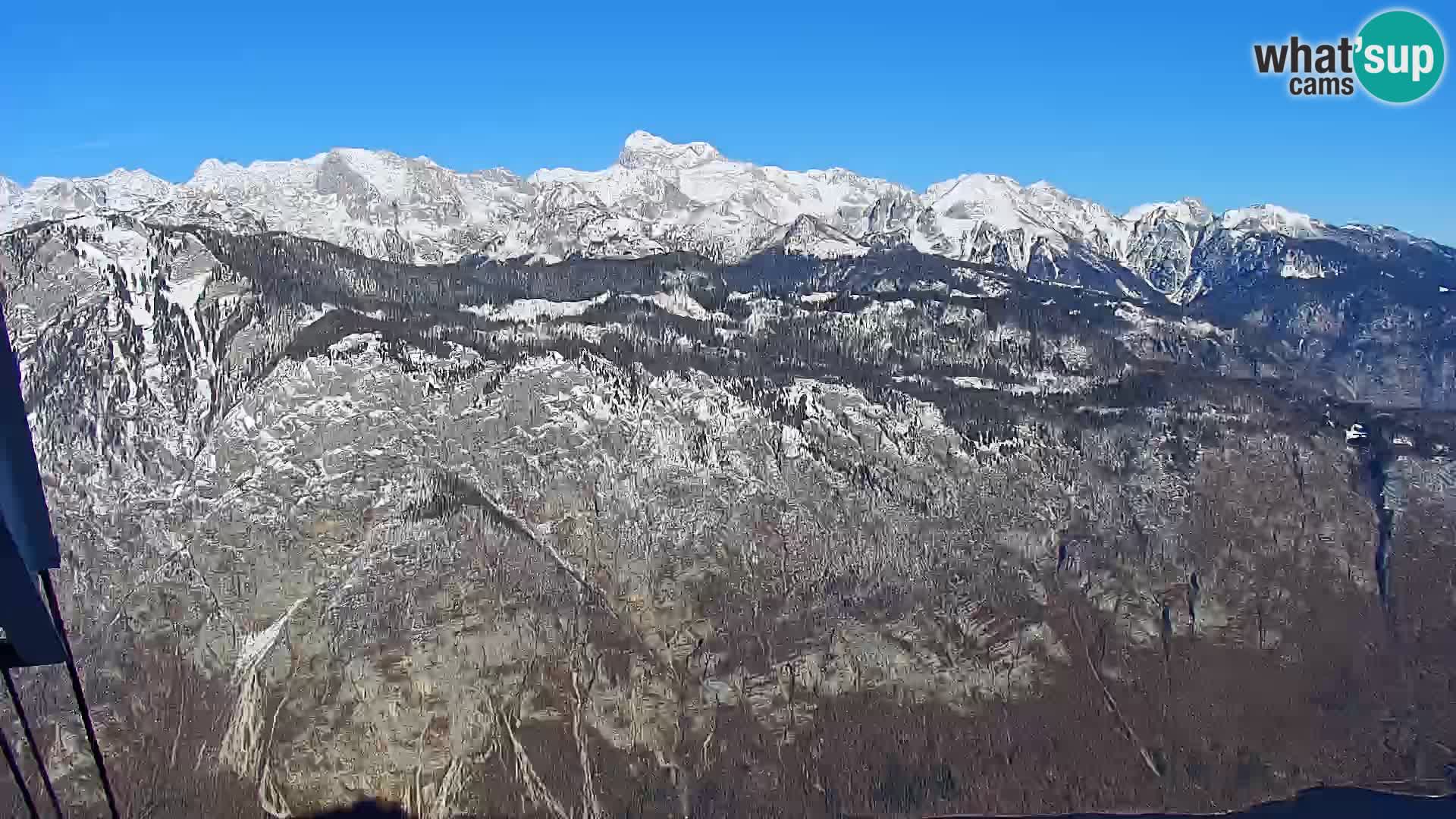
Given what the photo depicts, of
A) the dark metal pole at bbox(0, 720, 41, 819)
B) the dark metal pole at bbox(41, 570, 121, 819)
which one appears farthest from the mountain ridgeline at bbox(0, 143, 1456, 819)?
the dark metal pole at bbox(41, 570, 121, 819)

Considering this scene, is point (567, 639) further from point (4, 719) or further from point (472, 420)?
point (4, 719)

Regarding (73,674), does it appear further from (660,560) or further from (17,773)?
(660,560)

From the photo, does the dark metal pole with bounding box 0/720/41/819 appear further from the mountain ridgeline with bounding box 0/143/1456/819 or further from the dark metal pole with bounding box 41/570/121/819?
the mountain ridgeline with bounding box 0/143/1456/819

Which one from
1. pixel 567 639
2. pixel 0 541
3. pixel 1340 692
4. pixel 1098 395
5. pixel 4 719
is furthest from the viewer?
pixel 1098 395

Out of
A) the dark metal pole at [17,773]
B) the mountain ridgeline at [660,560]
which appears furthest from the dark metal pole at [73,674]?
the mountain ridgeline at [660,560]

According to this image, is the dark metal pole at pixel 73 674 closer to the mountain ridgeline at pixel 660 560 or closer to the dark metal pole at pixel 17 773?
the dark metal pole at pixel 17 773

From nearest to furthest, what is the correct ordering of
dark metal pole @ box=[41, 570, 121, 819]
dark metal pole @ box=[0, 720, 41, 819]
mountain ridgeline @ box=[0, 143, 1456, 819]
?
dark metal pole @ box=[41, 570, 121, 819] < dark metal pole @ box=[0, 720, 41, 819] < mountain ridgeline @ box=[0, 143, 1456, 819]

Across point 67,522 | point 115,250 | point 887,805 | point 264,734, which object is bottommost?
point 887,805

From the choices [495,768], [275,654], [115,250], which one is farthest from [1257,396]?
[115,250]
